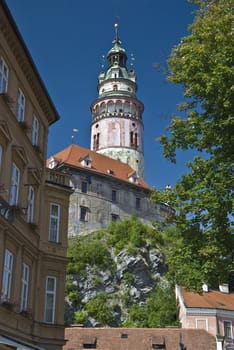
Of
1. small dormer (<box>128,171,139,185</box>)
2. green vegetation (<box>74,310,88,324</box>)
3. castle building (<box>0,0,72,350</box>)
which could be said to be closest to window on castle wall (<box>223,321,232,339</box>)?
green vegetation (<box>74,310,88,324</box>)

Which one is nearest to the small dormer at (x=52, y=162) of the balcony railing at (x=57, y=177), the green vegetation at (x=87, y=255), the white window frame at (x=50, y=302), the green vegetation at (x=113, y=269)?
the green vegetation at (x=113, y=269)

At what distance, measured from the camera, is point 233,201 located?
527 inches

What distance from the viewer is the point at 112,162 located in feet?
229

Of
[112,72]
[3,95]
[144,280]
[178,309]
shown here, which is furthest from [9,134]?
[112,72]

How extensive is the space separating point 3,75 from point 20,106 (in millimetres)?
1876

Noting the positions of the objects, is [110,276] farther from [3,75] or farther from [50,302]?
[3,75]

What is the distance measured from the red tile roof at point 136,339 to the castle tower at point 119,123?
39309 mm

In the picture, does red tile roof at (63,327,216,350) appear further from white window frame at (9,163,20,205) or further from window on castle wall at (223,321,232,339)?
white window frame at (9,163,20,205)

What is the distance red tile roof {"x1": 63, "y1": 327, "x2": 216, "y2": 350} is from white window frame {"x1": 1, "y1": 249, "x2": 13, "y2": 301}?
782 inches

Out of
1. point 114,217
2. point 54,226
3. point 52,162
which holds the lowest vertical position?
point 54,226

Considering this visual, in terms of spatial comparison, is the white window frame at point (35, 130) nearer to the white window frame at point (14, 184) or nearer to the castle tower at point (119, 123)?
the white window frame at point (14, 184)

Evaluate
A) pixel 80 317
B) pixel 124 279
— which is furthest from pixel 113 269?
pixel 80 317

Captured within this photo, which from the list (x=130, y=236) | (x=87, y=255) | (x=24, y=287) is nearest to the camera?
(x=24, y=287)

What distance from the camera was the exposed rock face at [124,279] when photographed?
52.9 m
